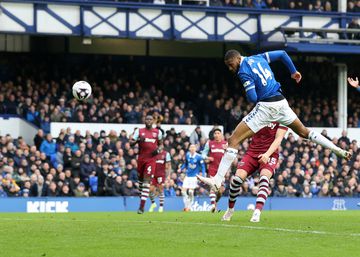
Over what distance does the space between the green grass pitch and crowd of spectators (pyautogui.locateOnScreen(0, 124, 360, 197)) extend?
46.3ft

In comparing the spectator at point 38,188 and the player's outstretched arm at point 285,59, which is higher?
the player's outstretched arm at point 285,59

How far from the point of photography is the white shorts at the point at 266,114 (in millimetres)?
16484

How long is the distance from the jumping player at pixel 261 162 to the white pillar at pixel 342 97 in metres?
23.9

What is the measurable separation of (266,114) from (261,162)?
1.19 metres

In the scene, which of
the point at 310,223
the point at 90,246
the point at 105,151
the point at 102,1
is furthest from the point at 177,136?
the point at 90,246

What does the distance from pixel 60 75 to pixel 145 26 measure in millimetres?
3919

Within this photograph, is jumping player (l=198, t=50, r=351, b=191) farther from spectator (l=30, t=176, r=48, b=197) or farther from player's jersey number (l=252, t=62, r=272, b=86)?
spectator (l=30, t=176, r=48, b=197)

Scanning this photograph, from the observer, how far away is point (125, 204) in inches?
1252

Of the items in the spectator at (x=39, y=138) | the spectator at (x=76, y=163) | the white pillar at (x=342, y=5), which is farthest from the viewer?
the white pillar at (x=342, y=5)

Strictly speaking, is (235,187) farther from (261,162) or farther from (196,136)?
(196,136)

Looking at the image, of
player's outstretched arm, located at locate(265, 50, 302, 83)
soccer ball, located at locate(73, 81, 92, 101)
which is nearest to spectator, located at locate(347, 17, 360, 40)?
soccer ball, located at locate(73, 81, 92, 101)

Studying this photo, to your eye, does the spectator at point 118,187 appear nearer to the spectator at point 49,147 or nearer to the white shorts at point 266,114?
the spectator at point 49,147

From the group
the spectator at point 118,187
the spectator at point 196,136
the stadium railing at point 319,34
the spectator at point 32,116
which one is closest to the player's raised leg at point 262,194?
the spectator at point 118,187

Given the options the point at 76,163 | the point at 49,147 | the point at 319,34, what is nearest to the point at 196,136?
the point at 76,163
